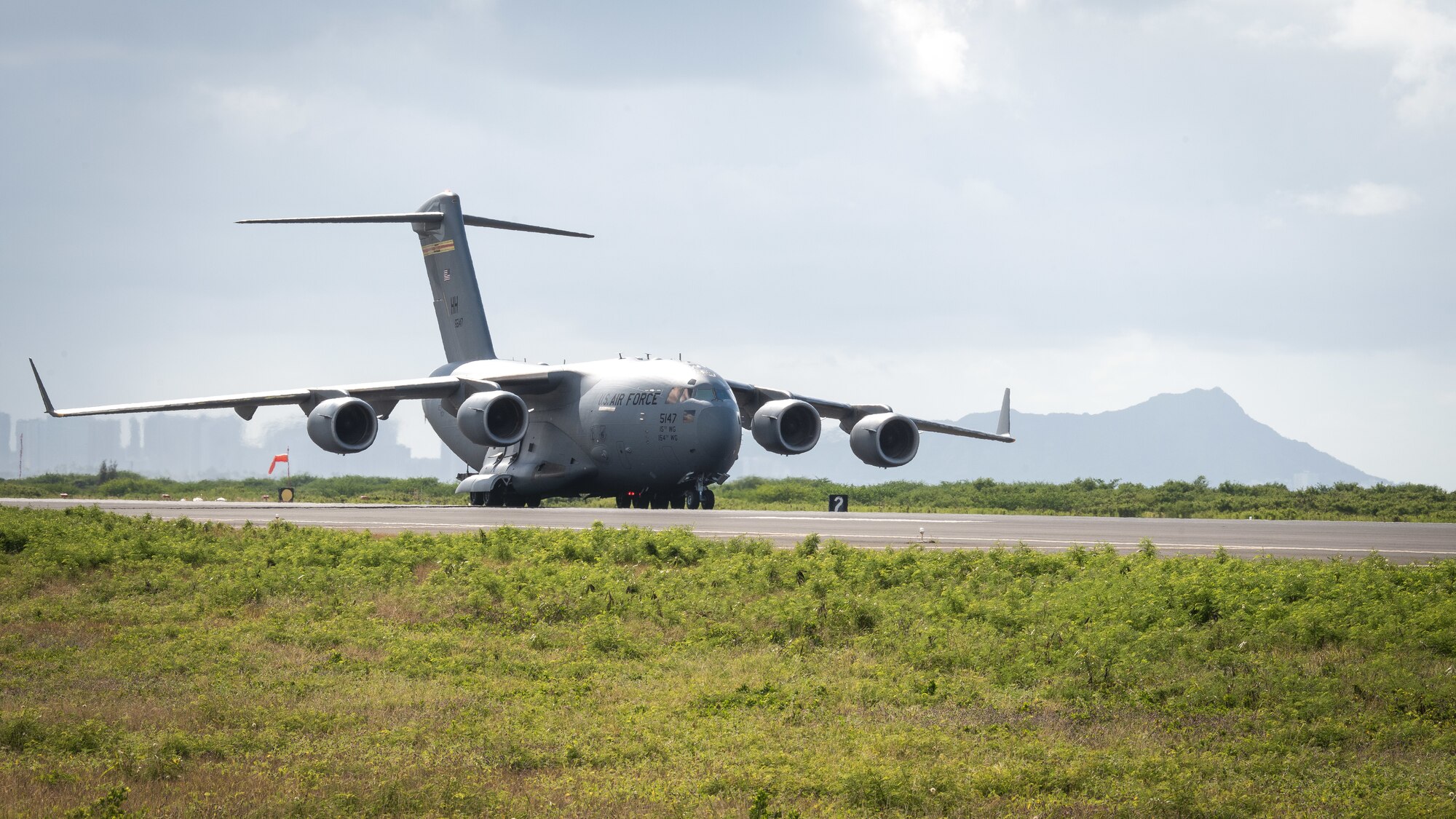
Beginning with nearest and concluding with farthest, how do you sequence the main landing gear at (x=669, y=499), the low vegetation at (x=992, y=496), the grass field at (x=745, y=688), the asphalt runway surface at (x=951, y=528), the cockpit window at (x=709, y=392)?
the grass field at (x=745, y=688) < the asphalt runway surface at (x=951, y=528) < the cockpit window at (x=709, y=392) < the main landing gear at (x=669, y=499) < the low vegetation at (x=992, y=496)

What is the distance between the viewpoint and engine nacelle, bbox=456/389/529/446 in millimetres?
32688

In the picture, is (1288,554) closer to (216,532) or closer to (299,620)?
(299,620)

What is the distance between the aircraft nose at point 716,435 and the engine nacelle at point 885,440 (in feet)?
15.9

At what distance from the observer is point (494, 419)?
109 feet

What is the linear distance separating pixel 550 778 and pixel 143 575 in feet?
36.0

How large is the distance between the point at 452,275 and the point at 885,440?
1692 centimetres

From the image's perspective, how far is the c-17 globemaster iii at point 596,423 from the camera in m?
32.0

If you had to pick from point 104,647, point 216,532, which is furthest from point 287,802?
point 216,532

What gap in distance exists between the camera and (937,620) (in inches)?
458

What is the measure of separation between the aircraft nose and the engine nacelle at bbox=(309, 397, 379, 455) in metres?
8.39

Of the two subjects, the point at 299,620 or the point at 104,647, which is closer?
the point at 104,647

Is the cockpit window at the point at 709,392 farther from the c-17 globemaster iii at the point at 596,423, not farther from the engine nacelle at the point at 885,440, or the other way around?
the engine nacelle at the point at 885,440

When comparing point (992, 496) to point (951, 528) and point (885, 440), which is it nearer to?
point (885, 440)

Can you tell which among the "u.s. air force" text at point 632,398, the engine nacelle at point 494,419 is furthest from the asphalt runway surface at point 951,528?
the "u.s. air force" text at point 632,398
